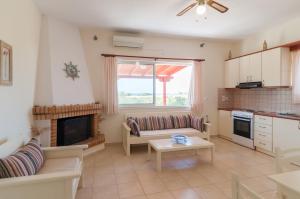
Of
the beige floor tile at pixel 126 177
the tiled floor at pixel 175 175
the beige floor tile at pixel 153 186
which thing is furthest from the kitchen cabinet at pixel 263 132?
the beige floor tile at pixel 126 177

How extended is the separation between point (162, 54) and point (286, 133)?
3112 mm

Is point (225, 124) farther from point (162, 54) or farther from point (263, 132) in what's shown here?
point (162, 54)

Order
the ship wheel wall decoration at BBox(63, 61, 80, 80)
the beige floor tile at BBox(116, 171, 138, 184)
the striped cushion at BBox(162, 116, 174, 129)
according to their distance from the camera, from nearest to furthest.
A: the beige floor tile at BBox(116, 171, 138, 184) → the ship wheel wall decoration at BBox(63, 61, 80, 80) → the striped cushion at BBox(162, 116, 174, 129)

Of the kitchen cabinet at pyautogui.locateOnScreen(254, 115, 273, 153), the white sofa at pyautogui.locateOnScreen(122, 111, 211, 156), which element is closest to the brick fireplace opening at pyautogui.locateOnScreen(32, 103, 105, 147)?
the white sofa at pyautogui.locateOnScreen(122, 111, 211, 156)

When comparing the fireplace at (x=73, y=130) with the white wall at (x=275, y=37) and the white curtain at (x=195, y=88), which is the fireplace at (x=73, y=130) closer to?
the white curtain at (x=195, y=88)

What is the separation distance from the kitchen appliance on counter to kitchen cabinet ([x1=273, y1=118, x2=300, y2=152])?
539 millimetres

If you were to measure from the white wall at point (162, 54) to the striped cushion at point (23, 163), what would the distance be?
231cm

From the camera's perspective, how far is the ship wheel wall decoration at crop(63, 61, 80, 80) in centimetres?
362

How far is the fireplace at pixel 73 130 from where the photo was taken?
3.39m

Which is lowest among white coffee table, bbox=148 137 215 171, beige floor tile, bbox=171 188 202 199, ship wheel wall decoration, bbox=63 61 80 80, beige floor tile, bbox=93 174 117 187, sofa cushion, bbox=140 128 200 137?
beige floor tile, bbox=171 188 202 199

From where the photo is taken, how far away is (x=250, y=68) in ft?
14.3

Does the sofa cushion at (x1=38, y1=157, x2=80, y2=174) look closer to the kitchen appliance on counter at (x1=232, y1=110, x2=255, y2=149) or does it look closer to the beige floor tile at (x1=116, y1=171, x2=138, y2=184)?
the beige floor tile at (x1=116, y1=171, x2=138, y2=184)

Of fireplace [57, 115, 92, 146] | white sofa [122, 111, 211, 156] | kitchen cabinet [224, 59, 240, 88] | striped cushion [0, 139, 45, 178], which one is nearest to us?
striped cushion [0, 139, 45, 178]

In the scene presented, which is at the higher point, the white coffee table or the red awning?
the red awning
